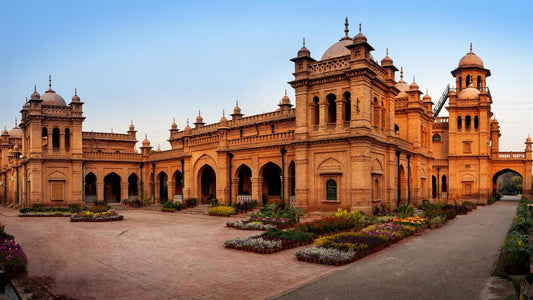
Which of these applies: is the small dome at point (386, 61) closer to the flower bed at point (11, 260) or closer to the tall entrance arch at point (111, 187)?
the flower bed at point (11, 260)

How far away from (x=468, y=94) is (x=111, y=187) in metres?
40.2

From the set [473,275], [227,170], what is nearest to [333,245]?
[473,275]

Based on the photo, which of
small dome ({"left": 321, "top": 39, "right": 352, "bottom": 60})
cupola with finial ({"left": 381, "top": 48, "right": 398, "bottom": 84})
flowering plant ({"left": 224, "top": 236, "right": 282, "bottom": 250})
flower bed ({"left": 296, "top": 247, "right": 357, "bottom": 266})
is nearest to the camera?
flower bed ({"left": 296, "top": 247, "right": 357, "bottom": 266})

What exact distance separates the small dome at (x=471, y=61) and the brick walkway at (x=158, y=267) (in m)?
41.2

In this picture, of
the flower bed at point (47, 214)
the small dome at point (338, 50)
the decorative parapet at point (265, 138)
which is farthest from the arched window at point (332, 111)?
the flower bed at point (47, 214)

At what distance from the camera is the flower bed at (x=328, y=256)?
12.2 m

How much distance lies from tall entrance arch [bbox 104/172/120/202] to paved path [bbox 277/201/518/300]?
3444 cm

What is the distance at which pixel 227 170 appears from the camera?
3092 centimetres

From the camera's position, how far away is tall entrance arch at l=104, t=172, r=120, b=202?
42.9 m

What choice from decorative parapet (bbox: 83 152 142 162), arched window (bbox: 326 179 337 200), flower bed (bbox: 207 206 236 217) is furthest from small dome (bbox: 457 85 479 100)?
decorative parapet (bbox: 83 152 142 162)

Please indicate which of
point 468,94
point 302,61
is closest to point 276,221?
point 302,61

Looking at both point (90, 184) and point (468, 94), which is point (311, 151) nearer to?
point (90, 184)

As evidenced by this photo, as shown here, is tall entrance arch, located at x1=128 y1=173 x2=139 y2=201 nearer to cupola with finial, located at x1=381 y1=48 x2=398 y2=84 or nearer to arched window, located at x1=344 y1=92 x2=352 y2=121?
arched window, located at x1=344 y1=92 x2=352 y2=121

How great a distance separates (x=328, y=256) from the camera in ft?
40.4
